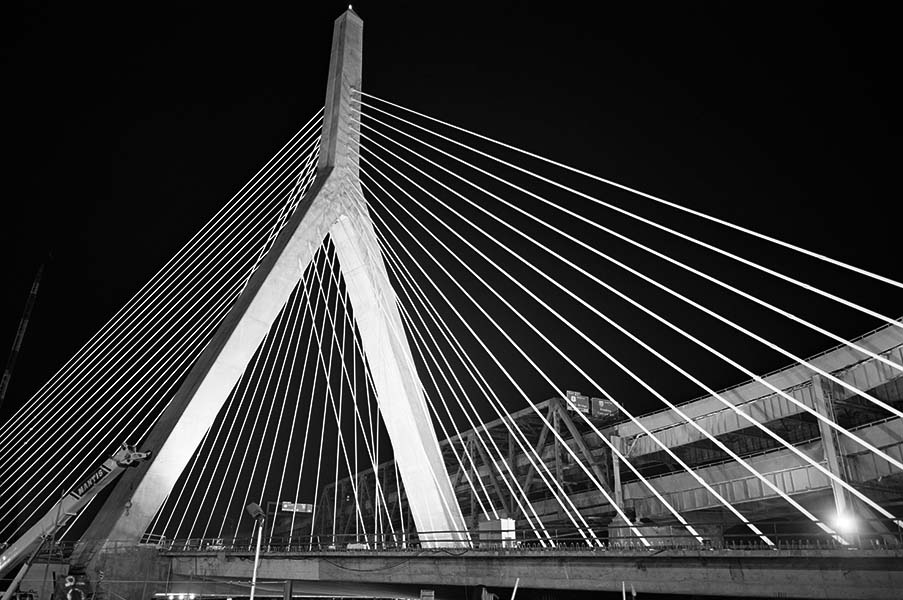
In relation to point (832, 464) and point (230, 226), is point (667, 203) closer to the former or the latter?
point (832, 464)

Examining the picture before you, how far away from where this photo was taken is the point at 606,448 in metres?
37.9

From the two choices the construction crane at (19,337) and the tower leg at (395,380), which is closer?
the tower leg at (395,380)

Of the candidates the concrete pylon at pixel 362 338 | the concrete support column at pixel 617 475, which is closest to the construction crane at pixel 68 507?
the concrete pylon at pixel 362 338

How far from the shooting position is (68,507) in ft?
72.9

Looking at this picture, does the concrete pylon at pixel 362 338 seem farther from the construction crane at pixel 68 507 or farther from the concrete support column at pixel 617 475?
the concrete support column at pixel 617 475

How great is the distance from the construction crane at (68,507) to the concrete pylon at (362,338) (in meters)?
0.60

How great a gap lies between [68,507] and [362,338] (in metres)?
10.4

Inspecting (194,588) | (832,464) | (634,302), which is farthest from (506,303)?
(194,588)

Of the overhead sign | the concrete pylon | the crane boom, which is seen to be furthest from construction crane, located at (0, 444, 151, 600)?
the overhead sign

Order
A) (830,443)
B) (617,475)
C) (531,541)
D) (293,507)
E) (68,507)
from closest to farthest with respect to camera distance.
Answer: (68,507)
(830,443)
(531,541)
(617,475)
(293,507)

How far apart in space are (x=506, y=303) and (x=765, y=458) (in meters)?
14.8

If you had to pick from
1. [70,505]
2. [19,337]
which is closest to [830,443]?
[70,505]

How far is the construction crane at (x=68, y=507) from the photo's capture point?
21203mm

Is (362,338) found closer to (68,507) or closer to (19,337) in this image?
(68,507)
